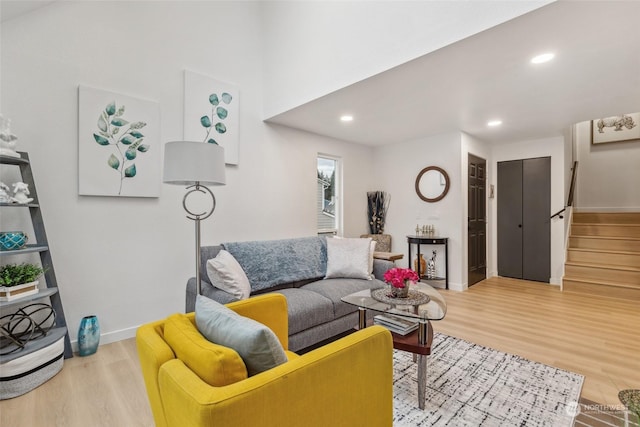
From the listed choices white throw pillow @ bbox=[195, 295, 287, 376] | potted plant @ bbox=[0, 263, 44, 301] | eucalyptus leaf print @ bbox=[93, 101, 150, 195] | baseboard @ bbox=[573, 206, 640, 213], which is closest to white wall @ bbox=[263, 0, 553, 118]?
eucalyptus leaf print @ bbox=[93, 101, 150, 195]

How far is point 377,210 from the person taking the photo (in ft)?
16.9

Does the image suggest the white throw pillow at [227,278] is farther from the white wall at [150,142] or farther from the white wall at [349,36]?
the white wall at [349,36]

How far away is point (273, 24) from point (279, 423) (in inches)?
158

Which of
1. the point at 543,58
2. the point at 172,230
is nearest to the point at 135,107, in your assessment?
the point at 172,230

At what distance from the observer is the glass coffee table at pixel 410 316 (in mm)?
1760

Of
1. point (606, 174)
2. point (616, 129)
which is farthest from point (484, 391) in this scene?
point (616, 129)

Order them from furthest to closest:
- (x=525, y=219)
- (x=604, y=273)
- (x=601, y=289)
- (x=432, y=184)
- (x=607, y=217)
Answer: (x=607, y=217) → (x=525, y=219) → (x=432, y=184) → (x=604, y=273) → (x=601, y=289)

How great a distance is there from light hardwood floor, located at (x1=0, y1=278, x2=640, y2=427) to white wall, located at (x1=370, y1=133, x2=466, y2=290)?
0.79m

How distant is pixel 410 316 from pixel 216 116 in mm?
2814

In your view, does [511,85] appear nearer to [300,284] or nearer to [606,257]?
[300,284]

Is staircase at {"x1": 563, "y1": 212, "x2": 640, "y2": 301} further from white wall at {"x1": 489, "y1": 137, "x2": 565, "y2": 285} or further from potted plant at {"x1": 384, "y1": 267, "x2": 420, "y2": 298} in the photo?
potted plant at {"x1": 384, "y1": 267, "x2": 420, "y2": 298}

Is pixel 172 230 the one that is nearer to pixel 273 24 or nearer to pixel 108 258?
pixel 108 258

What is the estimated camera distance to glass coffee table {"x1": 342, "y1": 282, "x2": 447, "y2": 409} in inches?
69.3

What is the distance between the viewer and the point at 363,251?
10.6 feet
